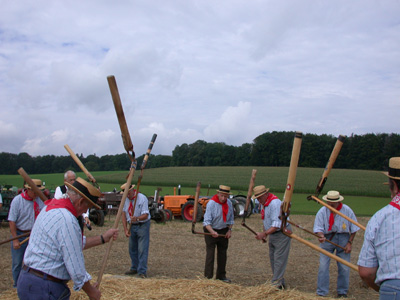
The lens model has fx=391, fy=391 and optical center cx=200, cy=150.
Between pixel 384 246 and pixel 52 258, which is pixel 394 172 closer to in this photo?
pixel 384 246

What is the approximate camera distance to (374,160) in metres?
55.5

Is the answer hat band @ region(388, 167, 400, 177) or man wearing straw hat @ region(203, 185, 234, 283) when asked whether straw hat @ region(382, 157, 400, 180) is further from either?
man wearing straw hat @ region(203, 185, 234, 283)

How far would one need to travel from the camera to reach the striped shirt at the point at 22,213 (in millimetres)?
5711

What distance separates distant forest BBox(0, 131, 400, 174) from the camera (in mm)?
55469

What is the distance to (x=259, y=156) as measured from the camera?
66062mm

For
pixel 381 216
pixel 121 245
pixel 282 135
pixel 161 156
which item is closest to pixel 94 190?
pixel 381 216

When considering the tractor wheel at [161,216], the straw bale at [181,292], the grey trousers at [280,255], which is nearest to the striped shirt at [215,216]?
the grey trousers at [280,255]

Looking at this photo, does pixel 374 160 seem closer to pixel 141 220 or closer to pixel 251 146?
pixel 251 146

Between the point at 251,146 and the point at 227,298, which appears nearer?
the point at 227,298

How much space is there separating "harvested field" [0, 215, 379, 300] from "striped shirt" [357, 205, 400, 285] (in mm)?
2549

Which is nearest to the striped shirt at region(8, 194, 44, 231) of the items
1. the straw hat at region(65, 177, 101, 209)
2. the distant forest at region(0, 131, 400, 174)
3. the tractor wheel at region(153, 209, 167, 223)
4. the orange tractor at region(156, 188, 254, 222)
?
the straw hat at region(65, 177, 101, 209)

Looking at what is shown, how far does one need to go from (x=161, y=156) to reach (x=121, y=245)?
66.5m

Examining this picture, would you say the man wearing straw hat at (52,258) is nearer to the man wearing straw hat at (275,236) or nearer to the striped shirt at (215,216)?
the man wearing straw hat at (275,236)

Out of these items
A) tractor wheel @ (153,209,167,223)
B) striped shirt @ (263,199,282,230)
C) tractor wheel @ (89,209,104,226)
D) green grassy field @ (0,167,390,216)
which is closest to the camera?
striped shirt @ (263,199,282,230)
